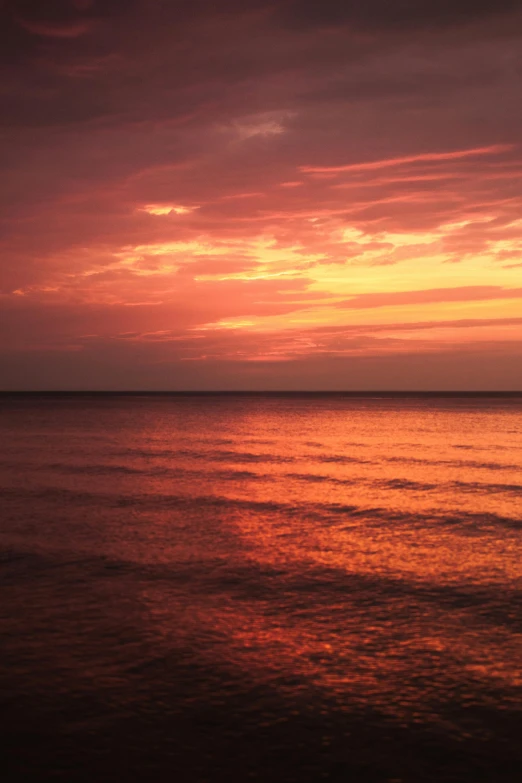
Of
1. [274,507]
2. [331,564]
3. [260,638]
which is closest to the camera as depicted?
[260,638]

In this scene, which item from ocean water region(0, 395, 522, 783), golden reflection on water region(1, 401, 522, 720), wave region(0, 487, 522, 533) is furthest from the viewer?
wave region(0, 487, 522, 533)

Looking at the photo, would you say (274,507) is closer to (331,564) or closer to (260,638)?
(331,564)

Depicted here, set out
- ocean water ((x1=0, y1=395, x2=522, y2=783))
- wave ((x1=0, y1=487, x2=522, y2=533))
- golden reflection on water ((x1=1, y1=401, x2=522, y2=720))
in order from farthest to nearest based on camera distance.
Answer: wave ((x1=0, y1=487, x2=522, y2=533)), golden reflection on water ((x1=1, y1=401, x2=522, y2=720)), ocean water ((x1=0, y1=395, x2=522, y2=783))

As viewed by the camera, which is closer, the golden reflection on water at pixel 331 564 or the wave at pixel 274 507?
the golden reflection on water at pixel 331 564

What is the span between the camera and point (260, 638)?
41.4 feet

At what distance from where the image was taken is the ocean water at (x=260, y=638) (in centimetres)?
877

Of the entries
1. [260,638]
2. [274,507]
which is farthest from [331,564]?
[274,507]

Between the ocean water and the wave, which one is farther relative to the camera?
the wave

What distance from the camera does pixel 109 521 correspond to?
2383cm

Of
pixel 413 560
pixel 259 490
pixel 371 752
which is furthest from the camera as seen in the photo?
pixel 259 490

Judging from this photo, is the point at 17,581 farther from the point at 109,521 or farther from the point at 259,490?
the point at 259,490

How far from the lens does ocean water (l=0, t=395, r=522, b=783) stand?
877cm

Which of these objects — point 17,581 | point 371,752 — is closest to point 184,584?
point 17,581

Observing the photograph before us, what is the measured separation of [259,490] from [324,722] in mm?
22723
